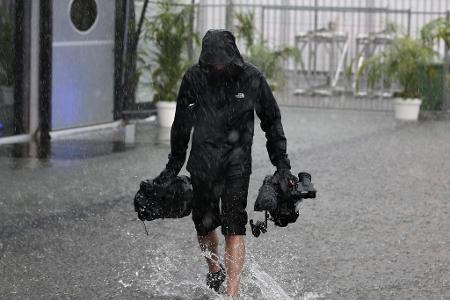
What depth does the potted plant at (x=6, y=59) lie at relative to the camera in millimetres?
14852

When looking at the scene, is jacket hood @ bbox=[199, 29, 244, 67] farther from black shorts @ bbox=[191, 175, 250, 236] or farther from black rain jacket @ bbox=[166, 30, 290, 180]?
black shorts @ bbox=[191, 175, 250, 236]

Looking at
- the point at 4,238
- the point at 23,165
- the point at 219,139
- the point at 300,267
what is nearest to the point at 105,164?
the point at 23,165

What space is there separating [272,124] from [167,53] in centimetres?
1110

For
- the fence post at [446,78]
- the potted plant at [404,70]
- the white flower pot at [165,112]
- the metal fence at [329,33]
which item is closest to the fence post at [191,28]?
the white flower pot at [165,112]

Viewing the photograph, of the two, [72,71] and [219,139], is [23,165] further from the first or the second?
[219,139]

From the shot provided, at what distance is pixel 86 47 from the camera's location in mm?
16219

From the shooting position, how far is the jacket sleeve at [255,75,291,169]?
6.80m

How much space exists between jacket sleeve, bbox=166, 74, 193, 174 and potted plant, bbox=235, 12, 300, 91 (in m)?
13.2

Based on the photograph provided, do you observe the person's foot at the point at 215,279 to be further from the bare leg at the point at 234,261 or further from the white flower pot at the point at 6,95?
the white flower pot at the point at 6,95

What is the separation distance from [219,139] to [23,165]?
21.4 ft

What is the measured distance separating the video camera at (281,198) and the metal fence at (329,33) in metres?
15.6

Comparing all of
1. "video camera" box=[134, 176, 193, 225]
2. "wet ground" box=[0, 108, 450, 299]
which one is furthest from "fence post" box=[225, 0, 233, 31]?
"video camera" box=[134, 176, 193, 225]

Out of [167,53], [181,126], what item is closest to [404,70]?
[167,53]

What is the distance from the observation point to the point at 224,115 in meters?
6.77
